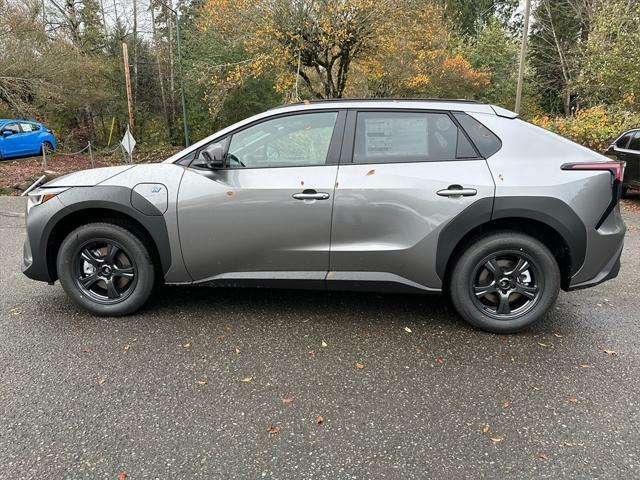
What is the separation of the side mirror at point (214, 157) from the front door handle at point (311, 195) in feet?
1.97

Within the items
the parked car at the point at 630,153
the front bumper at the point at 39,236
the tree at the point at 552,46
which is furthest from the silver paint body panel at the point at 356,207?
the tree at the point at 552,46

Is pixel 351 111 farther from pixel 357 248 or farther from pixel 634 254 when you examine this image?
pixel 634 254

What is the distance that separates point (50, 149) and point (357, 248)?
1936 centimetres

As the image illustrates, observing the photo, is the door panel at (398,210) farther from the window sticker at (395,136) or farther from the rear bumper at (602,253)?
the rear bumper at (602,253)

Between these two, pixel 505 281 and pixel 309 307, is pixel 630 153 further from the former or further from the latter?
pixel 309 307

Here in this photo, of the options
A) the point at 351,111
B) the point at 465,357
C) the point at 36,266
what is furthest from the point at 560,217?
the point at 36,266

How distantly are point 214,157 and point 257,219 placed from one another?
537mm

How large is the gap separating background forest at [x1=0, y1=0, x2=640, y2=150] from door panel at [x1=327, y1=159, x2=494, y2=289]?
472 inches

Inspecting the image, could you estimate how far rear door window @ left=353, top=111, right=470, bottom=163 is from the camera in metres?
3.49

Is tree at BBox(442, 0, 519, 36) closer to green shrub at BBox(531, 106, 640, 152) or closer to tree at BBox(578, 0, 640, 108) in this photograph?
tree at BBox(578, 0, 640, 108)

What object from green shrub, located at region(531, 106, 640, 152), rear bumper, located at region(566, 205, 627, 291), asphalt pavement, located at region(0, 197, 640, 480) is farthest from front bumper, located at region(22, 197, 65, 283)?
green shrub, located at region(531, 106, 640, 152)

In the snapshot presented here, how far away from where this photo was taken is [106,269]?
12.5 ft

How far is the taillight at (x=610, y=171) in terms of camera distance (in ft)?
11.0

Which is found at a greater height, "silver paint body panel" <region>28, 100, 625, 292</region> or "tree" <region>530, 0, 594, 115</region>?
"tree" <region>530, 0, 594, 115</region>
